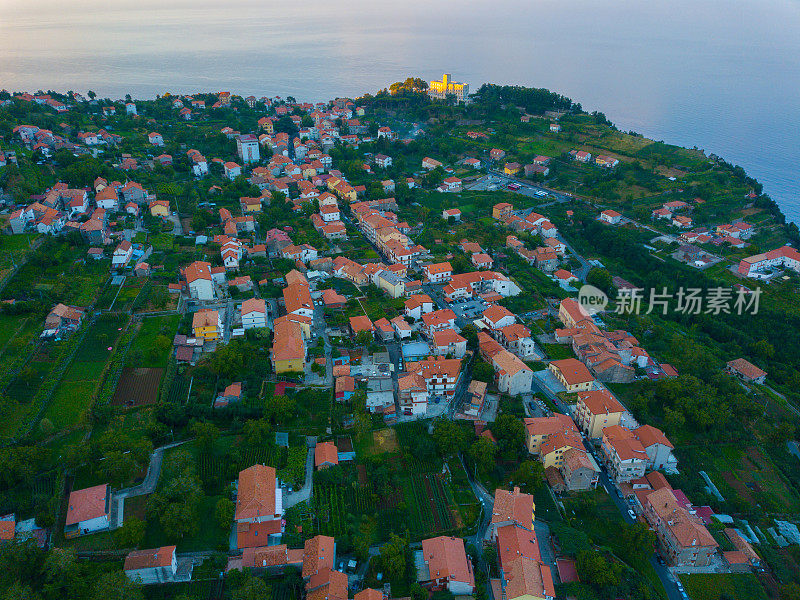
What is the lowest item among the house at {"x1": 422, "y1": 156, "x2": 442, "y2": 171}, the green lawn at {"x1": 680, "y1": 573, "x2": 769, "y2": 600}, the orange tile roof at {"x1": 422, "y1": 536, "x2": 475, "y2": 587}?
the green lawn at {"x1": 680, "y1": 573, "x2": 769, "y2": 600}

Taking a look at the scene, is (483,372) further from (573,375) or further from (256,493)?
(256,493)

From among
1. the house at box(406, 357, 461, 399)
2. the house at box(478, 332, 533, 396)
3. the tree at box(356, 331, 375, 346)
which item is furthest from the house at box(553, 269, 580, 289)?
the tree at box(356, 331, 375, 346)

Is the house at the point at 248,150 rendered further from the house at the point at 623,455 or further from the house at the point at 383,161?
the house at the point at 623,455

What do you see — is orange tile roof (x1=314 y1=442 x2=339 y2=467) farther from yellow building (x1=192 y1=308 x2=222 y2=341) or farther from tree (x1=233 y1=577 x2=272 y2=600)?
yellow building (x1=192 y1=308 x2=222 y2=341)

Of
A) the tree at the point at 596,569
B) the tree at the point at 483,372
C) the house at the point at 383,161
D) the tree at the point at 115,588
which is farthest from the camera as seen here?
the house at the point at 383,161

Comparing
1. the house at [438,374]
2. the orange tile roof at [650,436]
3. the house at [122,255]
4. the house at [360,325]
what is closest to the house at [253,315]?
the house at [360,325]
